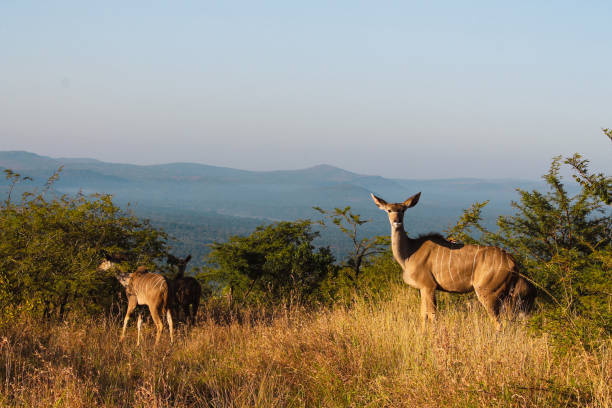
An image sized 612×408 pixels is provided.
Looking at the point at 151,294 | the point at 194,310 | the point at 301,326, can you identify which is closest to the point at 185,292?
the point at 194,310

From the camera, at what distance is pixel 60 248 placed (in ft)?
36.4

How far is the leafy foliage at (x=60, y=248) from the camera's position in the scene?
1045 centimetres

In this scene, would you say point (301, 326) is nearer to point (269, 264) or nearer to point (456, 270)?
point (456, 270)

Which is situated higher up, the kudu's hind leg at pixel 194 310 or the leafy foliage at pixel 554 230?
the leafy foliage at pixel 554 230

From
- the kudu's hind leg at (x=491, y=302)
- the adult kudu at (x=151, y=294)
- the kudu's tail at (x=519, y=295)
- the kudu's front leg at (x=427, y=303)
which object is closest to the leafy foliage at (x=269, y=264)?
the adult kudu at (x=151, y=294)

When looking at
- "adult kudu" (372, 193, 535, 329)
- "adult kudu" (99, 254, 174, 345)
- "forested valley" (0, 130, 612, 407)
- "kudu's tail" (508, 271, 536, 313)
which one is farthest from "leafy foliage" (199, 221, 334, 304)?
"kudu's tail" (508, 271, 536, 313)

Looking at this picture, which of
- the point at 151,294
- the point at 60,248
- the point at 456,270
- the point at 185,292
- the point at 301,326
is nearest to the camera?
the point at 301,326

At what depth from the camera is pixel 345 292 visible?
1227cm

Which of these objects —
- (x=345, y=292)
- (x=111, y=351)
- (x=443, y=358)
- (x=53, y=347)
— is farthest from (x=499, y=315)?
(x=53, y=347)

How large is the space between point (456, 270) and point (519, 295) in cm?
99

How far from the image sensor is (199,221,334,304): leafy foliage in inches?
573

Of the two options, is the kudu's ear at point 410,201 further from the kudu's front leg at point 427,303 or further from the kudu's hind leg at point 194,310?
the kudu's hind leg at point 194,310

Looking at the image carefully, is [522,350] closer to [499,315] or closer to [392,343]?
[392,343]

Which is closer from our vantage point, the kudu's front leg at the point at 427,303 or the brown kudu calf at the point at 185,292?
the kudu's front leg at the point at 427,303
